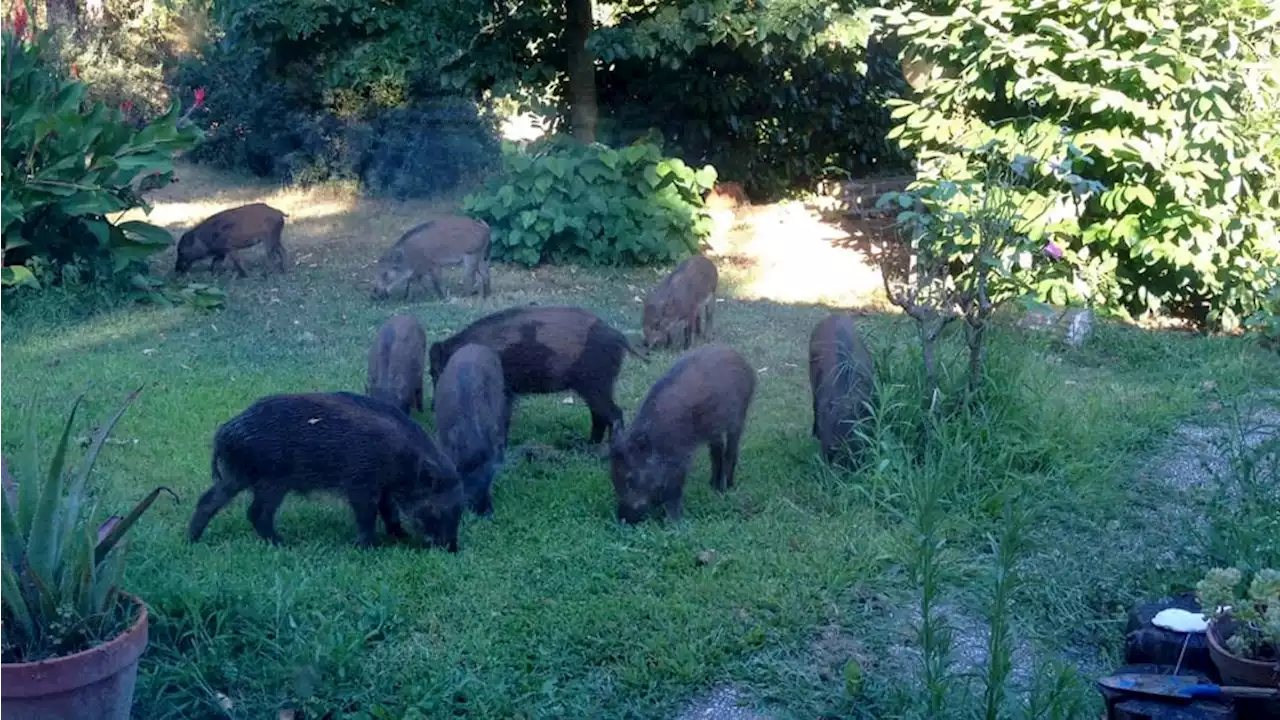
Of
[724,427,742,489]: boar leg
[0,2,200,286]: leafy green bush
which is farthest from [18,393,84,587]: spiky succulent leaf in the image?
[0,2,200,286]: leafy green bush

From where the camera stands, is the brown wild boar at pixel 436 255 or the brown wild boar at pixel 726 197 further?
the brown wild boar at pixel 726 197

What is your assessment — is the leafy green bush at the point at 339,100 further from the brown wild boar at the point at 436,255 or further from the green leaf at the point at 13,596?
the green leaf at the point at 13,596

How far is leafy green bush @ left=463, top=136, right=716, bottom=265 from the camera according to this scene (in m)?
13.2

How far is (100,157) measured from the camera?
11172mm

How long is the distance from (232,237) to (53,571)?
A: 29.4ft

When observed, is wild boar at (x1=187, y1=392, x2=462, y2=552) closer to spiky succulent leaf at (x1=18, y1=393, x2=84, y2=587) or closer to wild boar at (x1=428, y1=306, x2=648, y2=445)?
wild boar at (x1=428, y1=306, x2=648, y2=445)

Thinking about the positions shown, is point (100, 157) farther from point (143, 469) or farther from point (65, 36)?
point (65, 36)

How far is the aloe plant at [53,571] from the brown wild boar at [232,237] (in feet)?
28.5

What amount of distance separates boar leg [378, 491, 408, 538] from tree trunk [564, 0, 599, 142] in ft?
29.2

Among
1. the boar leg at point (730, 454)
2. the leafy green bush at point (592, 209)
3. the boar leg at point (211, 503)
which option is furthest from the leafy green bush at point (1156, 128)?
the boar leg at point (211, 503)

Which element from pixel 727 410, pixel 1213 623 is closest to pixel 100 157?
pixel 727 410

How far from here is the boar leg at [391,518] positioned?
21.1 ft

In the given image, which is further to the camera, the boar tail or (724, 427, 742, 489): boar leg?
the boar tail

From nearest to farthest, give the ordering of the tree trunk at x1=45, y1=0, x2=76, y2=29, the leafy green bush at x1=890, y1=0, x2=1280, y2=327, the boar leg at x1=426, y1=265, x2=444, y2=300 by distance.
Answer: the leafy green bush at x1=890, y1=0, x2=1280, y2=327 → the boar leg at x1=426, y1=265, x2=444, y2=300 → the tree trunk at x1=45, y1=0, x2=76, y2=29
